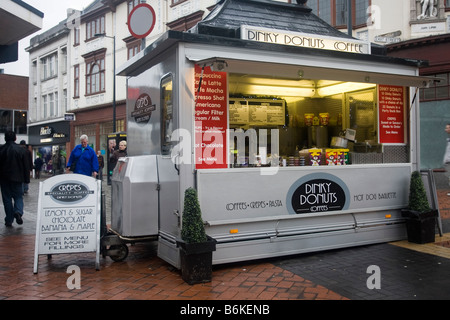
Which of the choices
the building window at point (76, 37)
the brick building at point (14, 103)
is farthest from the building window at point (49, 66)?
the brick building at point (14, 103)

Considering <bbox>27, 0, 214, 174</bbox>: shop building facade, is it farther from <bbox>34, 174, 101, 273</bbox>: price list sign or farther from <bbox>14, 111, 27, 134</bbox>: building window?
<bbox>34, 174, 101, 273</bbox>: price list sign

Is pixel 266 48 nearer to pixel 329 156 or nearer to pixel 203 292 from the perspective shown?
pixel 329 156

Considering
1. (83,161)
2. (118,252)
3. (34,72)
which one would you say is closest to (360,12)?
(83,161)

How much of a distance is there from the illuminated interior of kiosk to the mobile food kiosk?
0.03 metres

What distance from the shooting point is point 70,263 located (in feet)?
18.9

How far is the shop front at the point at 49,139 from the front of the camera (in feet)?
112

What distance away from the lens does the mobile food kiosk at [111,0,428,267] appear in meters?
5.22

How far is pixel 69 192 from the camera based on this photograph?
5434 millimetres

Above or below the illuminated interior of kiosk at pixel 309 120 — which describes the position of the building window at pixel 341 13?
above

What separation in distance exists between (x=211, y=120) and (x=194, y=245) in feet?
5.46

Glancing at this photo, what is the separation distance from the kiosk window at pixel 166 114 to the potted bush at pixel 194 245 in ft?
3.35

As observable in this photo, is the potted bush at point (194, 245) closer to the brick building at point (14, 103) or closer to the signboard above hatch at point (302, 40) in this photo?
the signboard above hatch at point (302, 40)

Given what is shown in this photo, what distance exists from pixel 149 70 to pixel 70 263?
289cm

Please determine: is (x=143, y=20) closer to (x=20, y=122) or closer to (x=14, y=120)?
(x=20, y=122)
